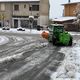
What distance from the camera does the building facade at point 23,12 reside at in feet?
300

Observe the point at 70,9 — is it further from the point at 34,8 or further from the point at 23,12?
the point at 23,12

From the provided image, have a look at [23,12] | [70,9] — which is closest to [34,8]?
[23,12]

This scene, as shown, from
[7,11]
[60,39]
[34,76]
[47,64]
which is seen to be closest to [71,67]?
[47,64]

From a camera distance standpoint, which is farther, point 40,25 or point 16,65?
point 40,25

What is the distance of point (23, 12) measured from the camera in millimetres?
93000

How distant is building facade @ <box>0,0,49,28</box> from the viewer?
300ft

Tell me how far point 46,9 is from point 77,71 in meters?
77.0

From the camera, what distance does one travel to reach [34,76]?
49.0 feet

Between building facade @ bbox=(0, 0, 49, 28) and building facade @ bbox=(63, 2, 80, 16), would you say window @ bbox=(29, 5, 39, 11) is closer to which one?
building facade @ bbox=(0, 0, 49, 28)

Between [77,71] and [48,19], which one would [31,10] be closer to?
[48,19]

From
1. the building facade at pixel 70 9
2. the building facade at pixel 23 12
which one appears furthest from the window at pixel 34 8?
the building facade at pixel 70 9

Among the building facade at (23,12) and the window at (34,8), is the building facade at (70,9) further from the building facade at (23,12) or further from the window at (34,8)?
the window at (34,8)

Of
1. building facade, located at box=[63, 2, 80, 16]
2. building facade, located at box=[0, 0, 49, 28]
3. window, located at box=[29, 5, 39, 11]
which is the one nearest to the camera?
building facade, located at box=[63, 2, 80, 16]

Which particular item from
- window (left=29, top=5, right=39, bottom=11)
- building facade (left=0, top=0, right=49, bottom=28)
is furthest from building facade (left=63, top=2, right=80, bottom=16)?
window (left=29, top=5, right=39, bottom=11)
